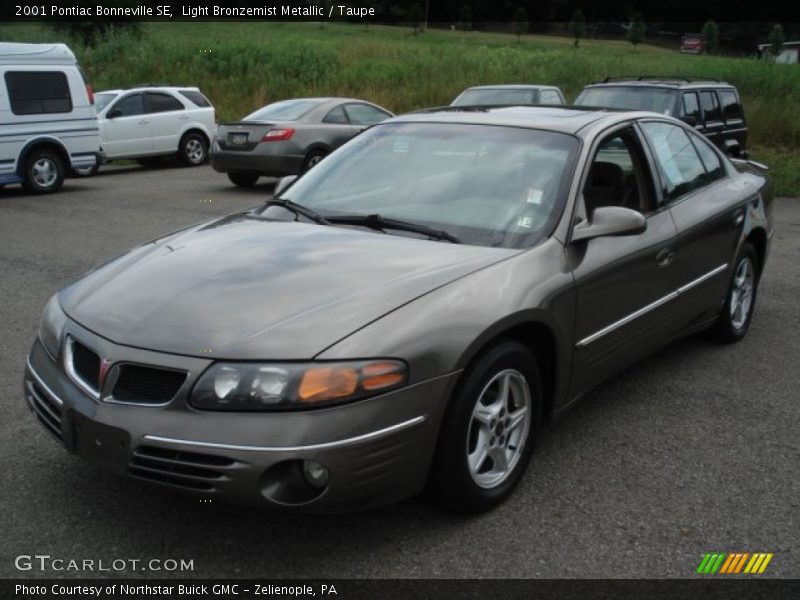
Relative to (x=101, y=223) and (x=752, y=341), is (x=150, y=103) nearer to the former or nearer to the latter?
(x=101, y=223)

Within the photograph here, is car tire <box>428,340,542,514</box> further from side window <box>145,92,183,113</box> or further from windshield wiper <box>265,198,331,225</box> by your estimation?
side window <box>145,92,183,113</box>

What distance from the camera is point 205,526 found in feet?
10.3

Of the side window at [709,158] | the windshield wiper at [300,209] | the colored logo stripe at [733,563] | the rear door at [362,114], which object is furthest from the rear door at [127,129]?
the colored logo stripe at [733,563]

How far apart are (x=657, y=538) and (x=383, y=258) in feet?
4.76

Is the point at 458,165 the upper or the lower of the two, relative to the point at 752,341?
upper

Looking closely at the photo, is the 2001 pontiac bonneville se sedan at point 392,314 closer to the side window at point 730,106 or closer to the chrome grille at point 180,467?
the chrome grille at point 180,467

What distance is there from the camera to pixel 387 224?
379 centimetres

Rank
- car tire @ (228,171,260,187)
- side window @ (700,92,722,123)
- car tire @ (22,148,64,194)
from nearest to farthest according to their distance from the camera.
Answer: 1. car tire @ (22,148,64,194)
2. side window @ (700,92,722,123)
3. car tire @ (228,171,260,187)

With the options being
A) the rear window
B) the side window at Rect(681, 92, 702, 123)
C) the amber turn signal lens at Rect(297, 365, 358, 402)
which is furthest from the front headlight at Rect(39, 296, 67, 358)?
the rear window

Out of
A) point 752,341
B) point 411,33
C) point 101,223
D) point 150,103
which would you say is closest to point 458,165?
point 752,341

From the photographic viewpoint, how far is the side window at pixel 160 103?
56.6 feet

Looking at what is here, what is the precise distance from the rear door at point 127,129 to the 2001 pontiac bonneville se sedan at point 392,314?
43.4ft

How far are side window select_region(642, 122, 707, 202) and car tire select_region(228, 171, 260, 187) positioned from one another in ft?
31.6

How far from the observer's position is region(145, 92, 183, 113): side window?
17250 mm
